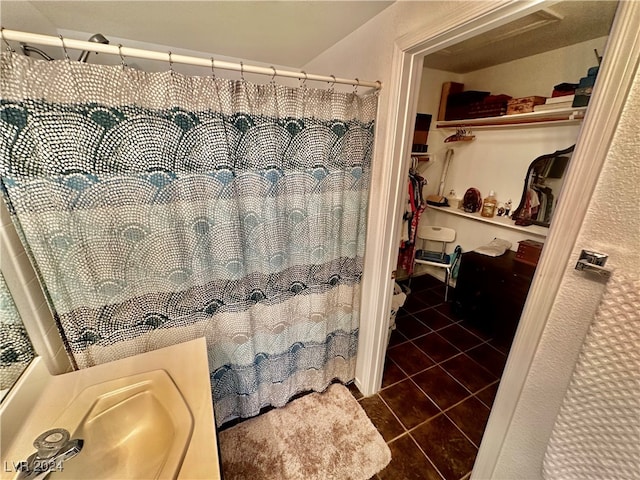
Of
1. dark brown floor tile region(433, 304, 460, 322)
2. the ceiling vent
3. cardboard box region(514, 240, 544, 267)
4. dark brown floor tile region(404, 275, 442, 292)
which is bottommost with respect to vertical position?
dark brown floor tile region(433, 304, 460, 322)

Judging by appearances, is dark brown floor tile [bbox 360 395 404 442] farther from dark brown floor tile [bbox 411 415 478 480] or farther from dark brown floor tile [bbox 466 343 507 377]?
dark brown floor tile [bbox 466 343 507 377]

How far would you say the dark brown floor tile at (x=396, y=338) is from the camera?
7.12ft

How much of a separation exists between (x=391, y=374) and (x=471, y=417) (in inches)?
20.6

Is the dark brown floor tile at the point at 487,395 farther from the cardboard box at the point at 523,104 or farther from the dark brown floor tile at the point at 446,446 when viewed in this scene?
the cardboard box at the point at 523,104

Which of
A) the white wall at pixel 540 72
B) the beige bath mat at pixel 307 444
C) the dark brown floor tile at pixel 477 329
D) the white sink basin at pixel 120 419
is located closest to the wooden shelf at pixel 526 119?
the white wall at pixel 540 72

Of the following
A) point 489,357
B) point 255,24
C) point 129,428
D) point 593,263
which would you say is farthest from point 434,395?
point 255,24

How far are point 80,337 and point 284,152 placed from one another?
3.64 ft

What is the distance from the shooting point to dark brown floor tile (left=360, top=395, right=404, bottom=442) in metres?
1.48

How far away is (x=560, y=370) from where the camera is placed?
0.80 metres

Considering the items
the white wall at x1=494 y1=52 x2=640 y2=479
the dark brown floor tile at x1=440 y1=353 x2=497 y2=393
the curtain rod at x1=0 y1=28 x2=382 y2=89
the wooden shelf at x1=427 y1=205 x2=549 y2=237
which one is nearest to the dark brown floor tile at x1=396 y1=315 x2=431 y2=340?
the dark brown floor tile at x1=440 y1=353 x2=497 y2=393

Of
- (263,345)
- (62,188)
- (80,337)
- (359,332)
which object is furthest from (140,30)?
(359,332)

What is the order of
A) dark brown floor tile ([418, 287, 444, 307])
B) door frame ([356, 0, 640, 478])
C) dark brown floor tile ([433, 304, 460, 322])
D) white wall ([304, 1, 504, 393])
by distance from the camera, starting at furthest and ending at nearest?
dark brown floor tile ([418, 287, 444, 307]) → dark brown floor tile ([433, 304, 460, 322]) → white wall ([304, 1, 504, 393]) → door frame ([356, 0, 640, 478])

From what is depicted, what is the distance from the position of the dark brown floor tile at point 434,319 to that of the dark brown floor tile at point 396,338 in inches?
13.3

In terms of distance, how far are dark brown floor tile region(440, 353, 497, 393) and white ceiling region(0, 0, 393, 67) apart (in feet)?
7.56
